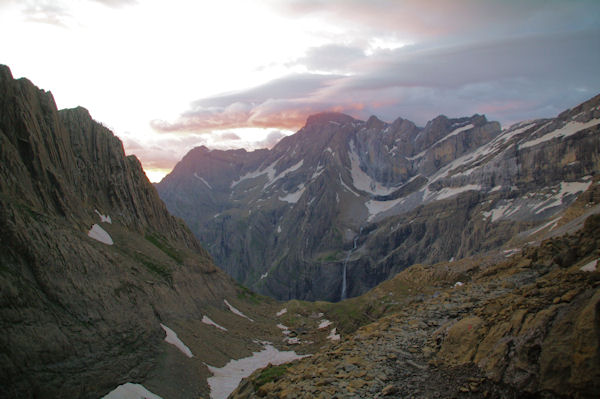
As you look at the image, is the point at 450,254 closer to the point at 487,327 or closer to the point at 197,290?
the point at 197,290

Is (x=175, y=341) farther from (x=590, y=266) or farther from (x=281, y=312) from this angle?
(x=281, y=312)

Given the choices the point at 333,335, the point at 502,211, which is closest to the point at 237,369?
the point at 333,335

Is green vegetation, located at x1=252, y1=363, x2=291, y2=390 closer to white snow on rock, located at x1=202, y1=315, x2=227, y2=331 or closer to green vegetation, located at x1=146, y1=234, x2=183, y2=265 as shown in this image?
white snow on rock, located at x1=202, y1=315, x2=227, y2=331

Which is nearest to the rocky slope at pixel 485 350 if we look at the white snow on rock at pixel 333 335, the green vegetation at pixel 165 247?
the white snow on rock at pixel 333 335

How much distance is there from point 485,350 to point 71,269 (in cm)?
3136

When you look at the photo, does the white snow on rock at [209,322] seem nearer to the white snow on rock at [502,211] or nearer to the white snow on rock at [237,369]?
the white snow on rock at [237,369]

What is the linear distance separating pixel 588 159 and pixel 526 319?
17395cm

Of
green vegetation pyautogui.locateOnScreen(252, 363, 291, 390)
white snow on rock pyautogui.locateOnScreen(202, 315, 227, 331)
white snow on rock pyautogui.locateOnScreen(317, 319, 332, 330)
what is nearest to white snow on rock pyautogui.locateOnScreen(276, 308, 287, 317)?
white snow on rock pyautogui.locateOnScreen(317, 319, 332, 330)

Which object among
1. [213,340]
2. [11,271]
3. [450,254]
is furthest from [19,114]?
[450,254]

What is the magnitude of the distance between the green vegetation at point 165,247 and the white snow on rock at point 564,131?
173 m

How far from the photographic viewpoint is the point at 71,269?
29906 millimetres

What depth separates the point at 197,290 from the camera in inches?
2486

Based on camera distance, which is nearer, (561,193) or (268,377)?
(268,377)

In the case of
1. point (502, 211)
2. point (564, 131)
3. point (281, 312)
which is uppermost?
point (564, 131)
